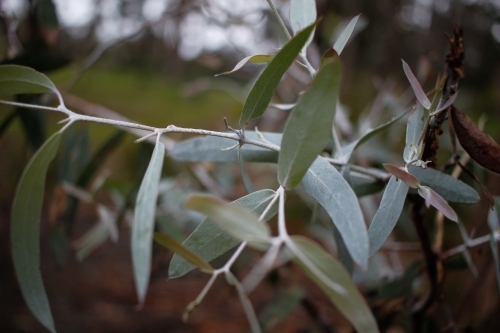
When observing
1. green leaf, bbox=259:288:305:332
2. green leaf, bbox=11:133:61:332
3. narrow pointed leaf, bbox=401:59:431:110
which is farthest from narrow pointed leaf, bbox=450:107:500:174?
green leaf, bbox=259:288:305:332

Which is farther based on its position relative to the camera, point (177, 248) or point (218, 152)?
point (218, 152)

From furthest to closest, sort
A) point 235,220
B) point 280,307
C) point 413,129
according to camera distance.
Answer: point 280,307
point 413,129
point 235,220

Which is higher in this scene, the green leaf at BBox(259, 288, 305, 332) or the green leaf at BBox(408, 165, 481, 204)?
the green leaf at BBox(408, 165, 481, 204)

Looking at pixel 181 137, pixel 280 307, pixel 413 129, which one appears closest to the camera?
pixel 413 129

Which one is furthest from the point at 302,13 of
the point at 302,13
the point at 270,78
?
the point at 270,78

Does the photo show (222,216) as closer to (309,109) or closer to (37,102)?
(309,109)

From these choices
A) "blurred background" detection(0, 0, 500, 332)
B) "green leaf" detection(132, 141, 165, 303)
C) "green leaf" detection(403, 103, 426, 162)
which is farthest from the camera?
"blurred background" detection(0, 0, 500, 332)

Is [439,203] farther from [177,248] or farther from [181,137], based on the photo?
[181,137]

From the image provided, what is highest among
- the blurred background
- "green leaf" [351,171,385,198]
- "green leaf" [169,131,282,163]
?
"green leaf" [169,131,282,163]

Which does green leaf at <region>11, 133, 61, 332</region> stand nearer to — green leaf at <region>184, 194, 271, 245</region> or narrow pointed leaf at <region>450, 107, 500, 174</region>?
green leaf at <region>184, 194, 271, 245</region>
